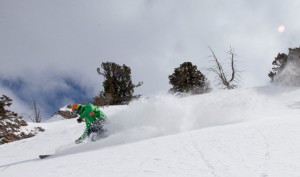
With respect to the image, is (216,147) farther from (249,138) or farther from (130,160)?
(130,160)

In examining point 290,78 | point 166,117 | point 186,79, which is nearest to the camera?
point 166,117

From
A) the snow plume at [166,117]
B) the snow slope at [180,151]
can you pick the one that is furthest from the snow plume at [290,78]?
the snow slope at [180,151]

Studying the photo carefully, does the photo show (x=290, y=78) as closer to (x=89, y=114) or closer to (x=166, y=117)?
(x=166, y=117)

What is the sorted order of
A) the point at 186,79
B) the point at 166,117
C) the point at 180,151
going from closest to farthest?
the point at 180,151
the point at 166,117
the point at 186,79

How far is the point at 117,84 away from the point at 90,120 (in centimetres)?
2947

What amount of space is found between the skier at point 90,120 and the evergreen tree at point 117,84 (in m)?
26.4

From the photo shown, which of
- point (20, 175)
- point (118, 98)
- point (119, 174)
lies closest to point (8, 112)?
point (118, 98)

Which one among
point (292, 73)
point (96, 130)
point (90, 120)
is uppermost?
point (292, 73)

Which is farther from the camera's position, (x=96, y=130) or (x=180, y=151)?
A: (x=96, y=130)

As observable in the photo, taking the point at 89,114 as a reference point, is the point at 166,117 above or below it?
below

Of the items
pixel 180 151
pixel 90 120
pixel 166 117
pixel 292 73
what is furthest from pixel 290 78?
pixel 180 151

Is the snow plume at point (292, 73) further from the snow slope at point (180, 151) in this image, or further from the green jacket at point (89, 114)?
the green jacket at point (89, 114)

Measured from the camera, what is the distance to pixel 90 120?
38.9 ft

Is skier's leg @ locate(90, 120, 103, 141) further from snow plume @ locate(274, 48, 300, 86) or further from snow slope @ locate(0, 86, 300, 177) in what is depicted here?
snow plume @ locate(274, 48, 300, 86)
